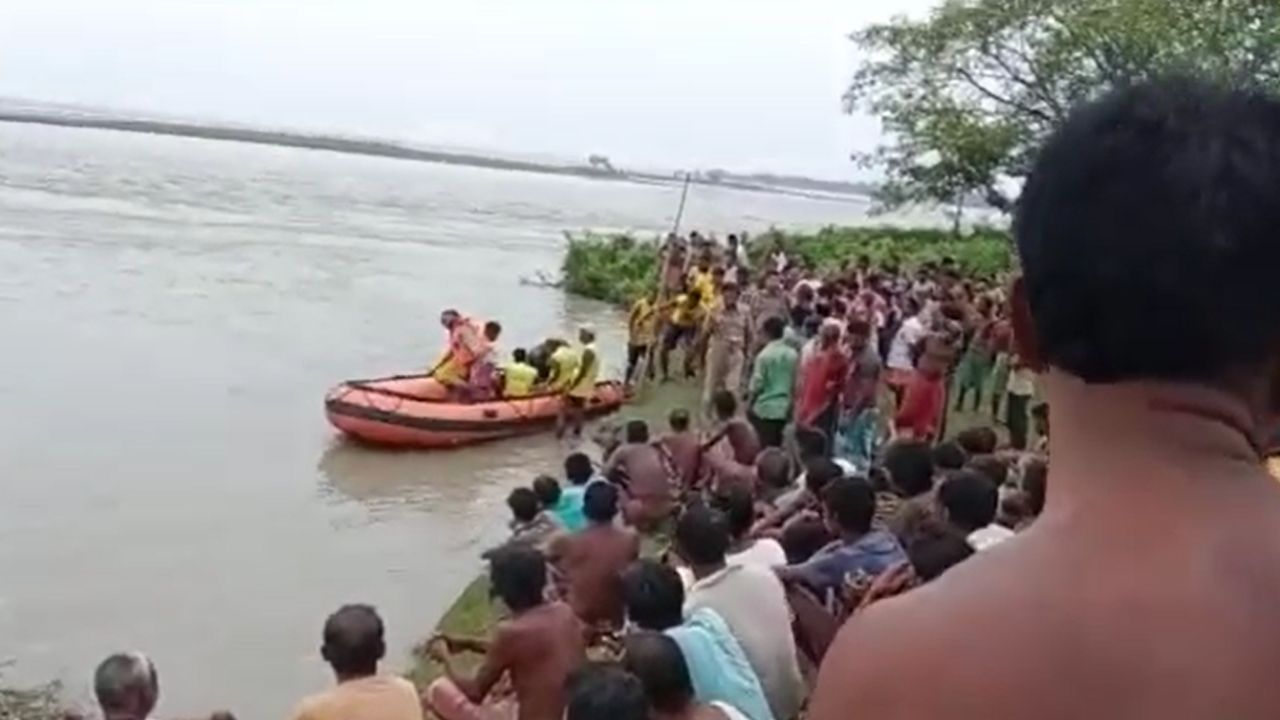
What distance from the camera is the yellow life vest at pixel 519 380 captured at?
17.6 meters

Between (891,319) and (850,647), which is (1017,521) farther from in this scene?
(891,319)

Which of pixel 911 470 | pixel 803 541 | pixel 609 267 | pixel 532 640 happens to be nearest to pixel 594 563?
pixel 803 541

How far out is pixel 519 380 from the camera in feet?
58.0

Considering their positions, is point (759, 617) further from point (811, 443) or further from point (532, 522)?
point (811, 443)

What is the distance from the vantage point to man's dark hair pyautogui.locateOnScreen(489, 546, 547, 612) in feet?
20.0

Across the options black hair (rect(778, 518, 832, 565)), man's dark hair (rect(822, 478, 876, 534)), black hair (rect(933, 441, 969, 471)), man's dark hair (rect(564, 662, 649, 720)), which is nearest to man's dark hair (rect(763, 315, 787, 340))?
black hair (rect(933, 441, 969, 471))

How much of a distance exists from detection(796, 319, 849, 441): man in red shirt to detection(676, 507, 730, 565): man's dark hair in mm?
5559

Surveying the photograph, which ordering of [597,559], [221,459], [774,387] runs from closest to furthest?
[597,559] < [774,387] < [221,459]

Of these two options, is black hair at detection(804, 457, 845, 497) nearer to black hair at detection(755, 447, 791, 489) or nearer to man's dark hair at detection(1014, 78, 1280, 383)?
black hair at detection(755, 447, 791, 489)

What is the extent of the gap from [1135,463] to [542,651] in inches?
191

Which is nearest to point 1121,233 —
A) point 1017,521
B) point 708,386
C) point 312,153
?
point 1017,521

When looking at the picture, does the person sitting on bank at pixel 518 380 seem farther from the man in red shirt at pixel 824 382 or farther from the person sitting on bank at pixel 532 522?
the person sitting on bank at pixel 532 522

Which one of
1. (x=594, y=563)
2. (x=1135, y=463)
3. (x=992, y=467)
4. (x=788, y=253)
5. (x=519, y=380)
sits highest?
(x=1135, y=463)

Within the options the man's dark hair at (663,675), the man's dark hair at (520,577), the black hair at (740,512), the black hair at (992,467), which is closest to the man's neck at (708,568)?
the man's dark hair at (520,577)
